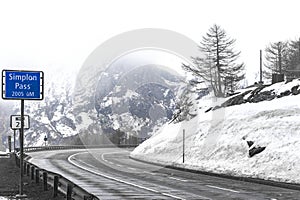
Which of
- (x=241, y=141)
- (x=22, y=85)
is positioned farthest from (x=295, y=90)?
(x=22, y=85)

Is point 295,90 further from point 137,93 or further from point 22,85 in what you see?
point 22,85

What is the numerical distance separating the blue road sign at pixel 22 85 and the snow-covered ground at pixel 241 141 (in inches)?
450

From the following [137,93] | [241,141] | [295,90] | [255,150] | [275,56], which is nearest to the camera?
[255,150]

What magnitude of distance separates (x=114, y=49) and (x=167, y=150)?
10802 millimetres

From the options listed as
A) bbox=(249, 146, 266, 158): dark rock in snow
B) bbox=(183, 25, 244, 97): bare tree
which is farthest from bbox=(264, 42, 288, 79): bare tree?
bbox=(249, 146, 266, 158): dark rock in snow

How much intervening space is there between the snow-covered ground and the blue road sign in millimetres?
11435

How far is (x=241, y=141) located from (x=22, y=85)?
1755cm

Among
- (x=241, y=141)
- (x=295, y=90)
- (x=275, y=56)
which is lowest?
(x=241, y=141)

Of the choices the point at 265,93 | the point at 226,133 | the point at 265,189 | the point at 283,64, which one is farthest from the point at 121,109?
the point at 283,64

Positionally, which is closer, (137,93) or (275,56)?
(137,93)

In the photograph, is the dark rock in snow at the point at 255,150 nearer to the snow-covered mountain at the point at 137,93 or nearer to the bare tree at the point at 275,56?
→ the snow-covered mountain at the point at 137,93

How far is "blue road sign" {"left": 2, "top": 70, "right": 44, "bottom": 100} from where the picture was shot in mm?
13611

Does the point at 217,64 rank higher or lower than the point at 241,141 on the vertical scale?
higher

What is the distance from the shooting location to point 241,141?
92.9ft
